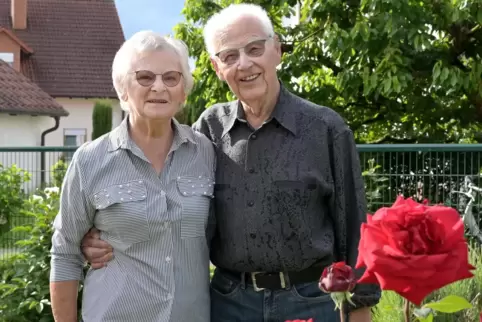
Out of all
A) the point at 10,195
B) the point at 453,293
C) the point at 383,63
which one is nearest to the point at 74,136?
the point at 383,63

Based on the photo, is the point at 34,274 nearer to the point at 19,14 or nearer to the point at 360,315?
the point at 360,315

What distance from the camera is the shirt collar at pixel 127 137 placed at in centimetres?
249

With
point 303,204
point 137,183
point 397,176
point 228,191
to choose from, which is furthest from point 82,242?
point 397,176

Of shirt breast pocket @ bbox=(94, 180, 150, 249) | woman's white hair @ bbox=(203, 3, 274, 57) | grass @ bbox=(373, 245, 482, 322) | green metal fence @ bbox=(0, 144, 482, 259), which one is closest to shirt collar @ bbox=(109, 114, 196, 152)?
shirt breast pocket @ bbox=(94, 180, 150, 249)

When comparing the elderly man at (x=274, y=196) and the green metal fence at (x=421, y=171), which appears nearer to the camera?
the elderly man at (x=274, y=196)

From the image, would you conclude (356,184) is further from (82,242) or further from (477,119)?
(477,119)

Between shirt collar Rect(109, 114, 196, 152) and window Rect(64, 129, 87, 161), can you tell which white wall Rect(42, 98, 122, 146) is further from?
shirt collar Rect(109, 114, 196, 152)

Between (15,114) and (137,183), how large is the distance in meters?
23.2

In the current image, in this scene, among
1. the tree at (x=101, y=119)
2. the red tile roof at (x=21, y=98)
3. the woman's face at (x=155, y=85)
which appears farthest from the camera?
the tree at (x=101, y=119)

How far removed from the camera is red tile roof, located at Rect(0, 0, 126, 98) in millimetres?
34531

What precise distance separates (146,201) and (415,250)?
58.0 inches

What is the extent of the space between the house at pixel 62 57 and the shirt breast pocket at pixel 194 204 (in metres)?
24.4

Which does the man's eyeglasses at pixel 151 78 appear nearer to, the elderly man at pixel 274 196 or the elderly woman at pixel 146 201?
the elderly woman at pixel 146 201

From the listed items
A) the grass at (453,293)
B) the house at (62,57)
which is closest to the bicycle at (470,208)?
the grass at (453,293)
